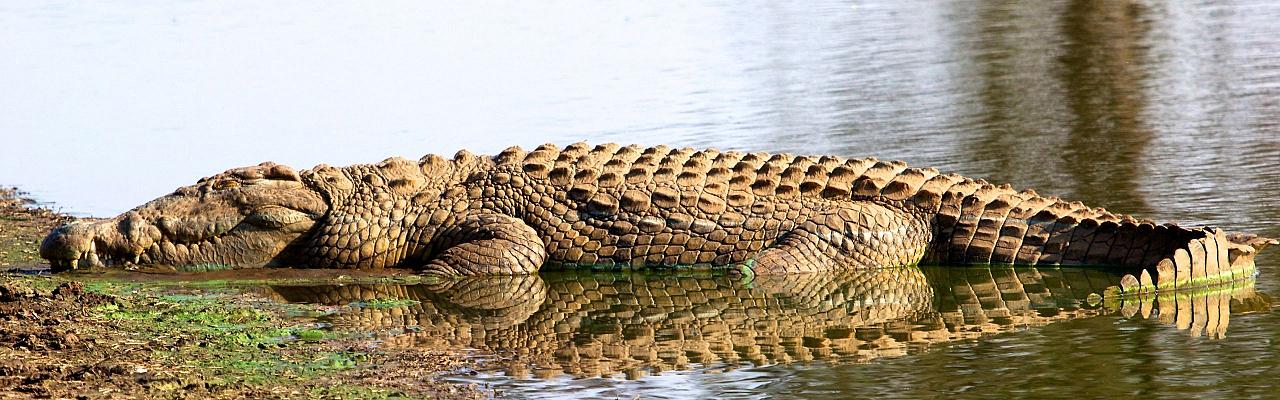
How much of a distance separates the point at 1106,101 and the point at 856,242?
7.39m

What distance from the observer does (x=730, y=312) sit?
7961 millimetres

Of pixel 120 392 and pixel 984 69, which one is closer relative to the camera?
pixel 120 392

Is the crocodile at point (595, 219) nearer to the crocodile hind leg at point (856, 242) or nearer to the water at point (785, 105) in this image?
the crocodile hind leg at point (856, 242)

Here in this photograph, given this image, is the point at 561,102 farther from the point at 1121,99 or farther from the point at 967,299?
the point at 967,299

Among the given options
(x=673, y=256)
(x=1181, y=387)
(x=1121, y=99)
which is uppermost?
(x=1121, y=99)

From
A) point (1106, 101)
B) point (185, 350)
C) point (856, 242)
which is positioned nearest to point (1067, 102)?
point (1106, 101)

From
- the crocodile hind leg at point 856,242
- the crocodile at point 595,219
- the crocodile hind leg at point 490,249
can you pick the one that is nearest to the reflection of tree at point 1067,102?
the crocodile at point 595,219

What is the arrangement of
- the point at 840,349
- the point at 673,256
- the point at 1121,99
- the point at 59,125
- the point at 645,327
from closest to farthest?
the point at 840,349
the point at 645,327
the point at 673,256
the point at 1121,99
the point at 59,125

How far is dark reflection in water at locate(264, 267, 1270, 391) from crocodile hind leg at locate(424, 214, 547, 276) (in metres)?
0.12

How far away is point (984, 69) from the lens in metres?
18.7

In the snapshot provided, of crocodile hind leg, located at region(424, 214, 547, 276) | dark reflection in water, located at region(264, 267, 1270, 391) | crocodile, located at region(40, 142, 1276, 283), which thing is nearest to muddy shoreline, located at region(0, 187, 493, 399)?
dark reflection in water, located at region(264, 267, 1270, 391)

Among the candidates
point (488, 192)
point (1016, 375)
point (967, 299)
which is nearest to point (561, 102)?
point (488, 192)

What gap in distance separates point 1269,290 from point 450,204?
15.5 ft

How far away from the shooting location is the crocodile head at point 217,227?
31.1 ft
